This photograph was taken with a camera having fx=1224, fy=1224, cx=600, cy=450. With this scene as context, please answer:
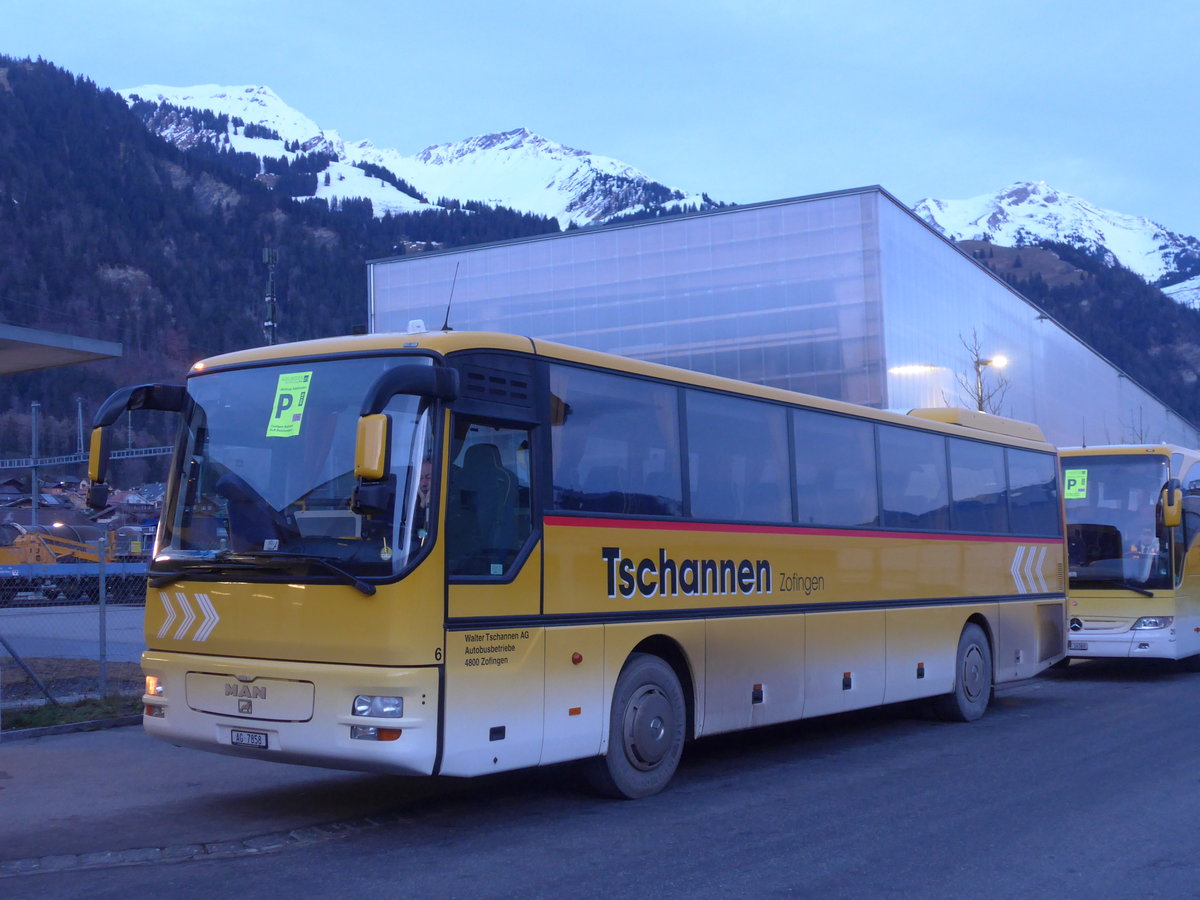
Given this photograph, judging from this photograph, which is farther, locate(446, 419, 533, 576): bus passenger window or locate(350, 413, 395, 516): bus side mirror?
locate(446, 419, 533, 576): bus passenger window

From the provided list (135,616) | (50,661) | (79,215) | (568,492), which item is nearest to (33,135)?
(79,215)

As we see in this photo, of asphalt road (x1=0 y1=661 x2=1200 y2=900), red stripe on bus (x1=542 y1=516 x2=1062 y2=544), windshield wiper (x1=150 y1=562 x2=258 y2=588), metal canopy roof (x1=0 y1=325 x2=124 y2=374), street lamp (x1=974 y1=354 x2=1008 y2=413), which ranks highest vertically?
street lamp (x1=974 y1=354 x2=1008 y2=413)

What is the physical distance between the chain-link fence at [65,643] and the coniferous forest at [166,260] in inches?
3062

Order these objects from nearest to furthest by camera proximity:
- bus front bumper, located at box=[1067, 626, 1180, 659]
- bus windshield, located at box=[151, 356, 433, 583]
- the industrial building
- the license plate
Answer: bus windshield, located at box=[151, 356, 433, 583], the license plate, bus front bumper, located at box=[1067, 626, 1180, 659], the industrial building

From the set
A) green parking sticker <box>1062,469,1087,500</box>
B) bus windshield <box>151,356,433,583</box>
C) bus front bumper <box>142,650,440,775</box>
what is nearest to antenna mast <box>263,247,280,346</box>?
bus windshield <box>151,356,433,583</box>

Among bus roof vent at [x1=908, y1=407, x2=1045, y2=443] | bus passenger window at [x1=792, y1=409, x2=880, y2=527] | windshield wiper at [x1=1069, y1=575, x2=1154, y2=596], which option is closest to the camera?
bus passenger window at [x1=792, y1=409, x2=880, y2=527]

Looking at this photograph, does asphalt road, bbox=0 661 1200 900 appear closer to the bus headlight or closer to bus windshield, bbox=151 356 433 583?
the bus headlight

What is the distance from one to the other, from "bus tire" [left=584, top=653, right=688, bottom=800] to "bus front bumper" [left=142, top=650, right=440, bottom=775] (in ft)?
6.04

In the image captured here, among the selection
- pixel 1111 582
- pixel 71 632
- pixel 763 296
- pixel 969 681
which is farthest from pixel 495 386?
pixel 763 296

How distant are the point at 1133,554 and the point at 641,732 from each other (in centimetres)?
1144

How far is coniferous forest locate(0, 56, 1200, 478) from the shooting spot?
13112 centimetres

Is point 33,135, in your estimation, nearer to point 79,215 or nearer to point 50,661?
point 79,215

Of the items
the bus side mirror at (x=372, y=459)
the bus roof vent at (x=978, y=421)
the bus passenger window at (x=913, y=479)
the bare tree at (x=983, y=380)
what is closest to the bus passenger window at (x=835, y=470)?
the bus passenger window at (x=913, y=479)

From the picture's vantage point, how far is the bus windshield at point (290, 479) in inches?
280
